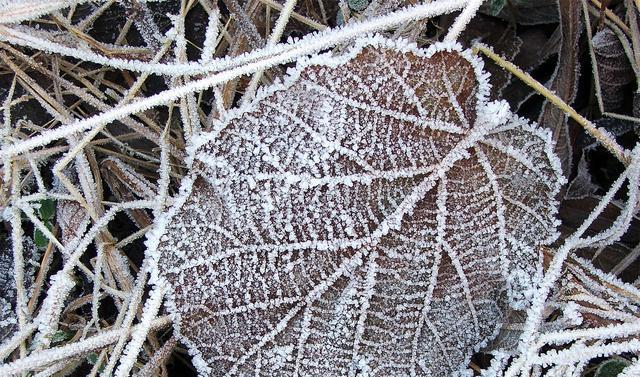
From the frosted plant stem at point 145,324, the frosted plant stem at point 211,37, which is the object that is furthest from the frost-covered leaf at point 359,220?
the frosted plant stem at point 211,37

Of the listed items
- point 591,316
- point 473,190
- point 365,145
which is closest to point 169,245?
point 365,145

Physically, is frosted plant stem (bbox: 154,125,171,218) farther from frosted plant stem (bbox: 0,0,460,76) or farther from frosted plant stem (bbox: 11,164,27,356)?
frosted plant stem (bbox: 11,164,27,356)

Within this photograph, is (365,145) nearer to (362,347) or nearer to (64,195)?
(362,347)

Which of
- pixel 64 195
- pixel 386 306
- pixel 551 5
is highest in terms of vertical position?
pixel 551 5

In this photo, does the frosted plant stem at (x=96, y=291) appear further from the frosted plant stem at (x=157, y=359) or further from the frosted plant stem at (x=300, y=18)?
the frosted plant stem at (x=300, y=18)

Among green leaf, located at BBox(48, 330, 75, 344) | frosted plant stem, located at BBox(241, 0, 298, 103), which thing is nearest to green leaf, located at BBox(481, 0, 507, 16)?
frosted plant stem, located at BBox(241, 0, 298, 103)

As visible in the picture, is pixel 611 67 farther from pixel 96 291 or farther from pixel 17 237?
pixel 17 237
